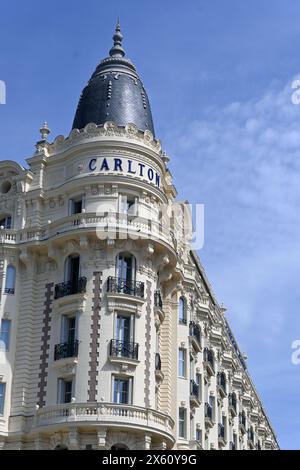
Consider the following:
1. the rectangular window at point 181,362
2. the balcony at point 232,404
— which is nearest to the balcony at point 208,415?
the rectangular window at point 181,362

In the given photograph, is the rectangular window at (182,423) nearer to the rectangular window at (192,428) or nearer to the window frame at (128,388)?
the rectangular window at (192,428)

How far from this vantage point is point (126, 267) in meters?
51.9

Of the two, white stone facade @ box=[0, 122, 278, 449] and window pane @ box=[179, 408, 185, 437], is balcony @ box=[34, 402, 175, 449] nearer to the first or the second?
white stone facade @ box=[0, 122, 278, 449]

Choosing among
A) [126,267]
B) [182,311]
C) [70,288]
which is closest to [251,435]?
[182,311]

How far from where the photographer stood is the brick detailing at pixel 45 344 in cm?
4966

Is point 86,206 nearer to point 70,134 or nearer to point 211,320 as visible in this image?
point 70,134

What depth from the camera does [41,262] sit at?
54344mm

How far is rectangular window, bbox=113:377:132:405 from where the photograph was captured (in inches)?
1901

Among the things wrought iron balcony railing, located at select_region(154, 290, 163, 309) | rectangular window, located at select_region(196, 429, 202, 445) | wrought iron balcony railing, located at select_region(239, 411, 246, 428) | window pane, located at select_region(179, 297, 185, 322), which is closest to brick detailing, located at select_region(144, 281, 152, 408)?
wrought iron balcony railing, located at select_region(154, 290, 163, 309)

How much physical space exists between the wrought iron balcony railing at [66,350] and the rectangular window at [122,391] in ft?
9.48

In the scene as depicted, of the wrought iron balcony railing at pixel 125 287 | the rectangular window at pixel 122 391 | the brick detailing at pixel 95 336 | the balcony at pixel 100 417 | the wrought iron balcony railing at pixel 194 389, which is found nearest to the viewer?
the balcony at pixel 100 417

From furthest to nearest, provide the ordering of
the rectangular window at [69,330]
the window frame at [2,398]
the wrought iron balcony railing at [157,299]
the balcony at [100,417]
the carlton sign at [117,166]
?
1. the carlton sign at [117,166]
2. the wrought iron balcony railing at [157,299]
3. the rectangular window at [69,330]
4. the window frame at [2,398]
5. the balcony at [100,417]

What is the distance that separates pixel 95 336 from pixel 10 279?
7901 mm

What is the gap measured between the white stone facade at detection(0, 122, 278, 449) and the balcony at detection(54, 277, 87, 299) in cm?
7
